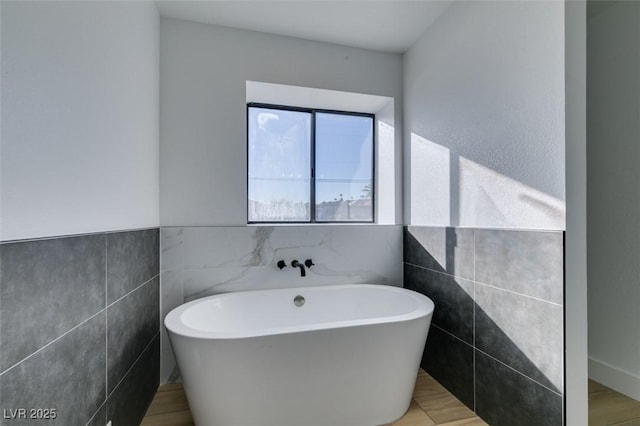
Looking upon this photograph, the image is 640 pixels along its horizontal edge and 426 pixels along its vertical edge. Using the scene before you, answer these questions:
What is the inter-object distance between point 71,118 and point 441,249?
6.62 feet

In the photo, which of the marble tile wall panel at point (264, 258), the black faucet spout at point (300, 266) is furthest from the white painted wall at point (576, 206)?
the black faucet spout at point (300, 266)

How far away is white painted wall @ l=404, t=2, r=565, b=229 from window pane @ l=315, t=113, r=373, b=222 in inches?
19.5

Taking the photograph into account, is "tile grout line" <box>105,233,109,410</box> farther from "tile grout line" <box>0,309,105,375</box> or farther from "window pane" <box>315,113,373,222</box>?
"window pane" <box>315,113,373,222</box>

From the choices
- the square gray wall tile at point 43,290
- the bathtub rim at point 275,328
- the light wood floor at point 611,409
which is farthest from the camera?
the light wood floor at point 611,409

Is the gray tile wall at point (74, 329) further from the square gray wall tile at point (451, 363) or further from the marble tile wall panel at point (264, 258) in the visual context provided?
the square gray wall tile at point (451, 363)

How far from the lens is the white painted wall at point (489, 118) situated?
1316 millimetres

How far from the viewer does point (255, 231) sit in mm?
2131

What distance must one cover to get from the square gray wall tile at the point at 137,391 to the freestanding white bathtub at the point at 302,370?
276mm

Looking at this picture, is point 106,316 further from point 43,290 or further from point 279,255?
point 279,255

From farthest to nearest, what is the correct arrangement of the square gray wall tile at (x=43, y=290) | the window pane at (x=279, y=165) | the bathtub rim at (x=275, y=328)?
the window pane at (x=279, y=165), the bathtub rim at (x=275, y=328), the square gray wall tile at (x=43, y=290)

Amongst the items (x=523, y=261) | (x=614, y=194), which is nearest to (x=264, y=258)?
(x=523, y=261)

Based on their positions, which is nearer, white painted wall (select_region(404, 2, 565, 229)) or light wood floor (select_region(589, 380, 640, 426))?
white painted wall (select_region(404, 2, 565, 229))

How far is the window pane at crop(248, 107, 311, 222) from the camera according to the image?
2520mm

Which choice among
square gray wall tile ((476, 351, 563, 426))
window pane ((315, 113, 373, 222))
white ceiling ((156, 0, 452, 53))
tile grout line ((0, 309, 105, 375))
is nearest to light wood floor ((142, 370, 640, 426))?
square gray wall tile ((476, 351, 563, 426))
